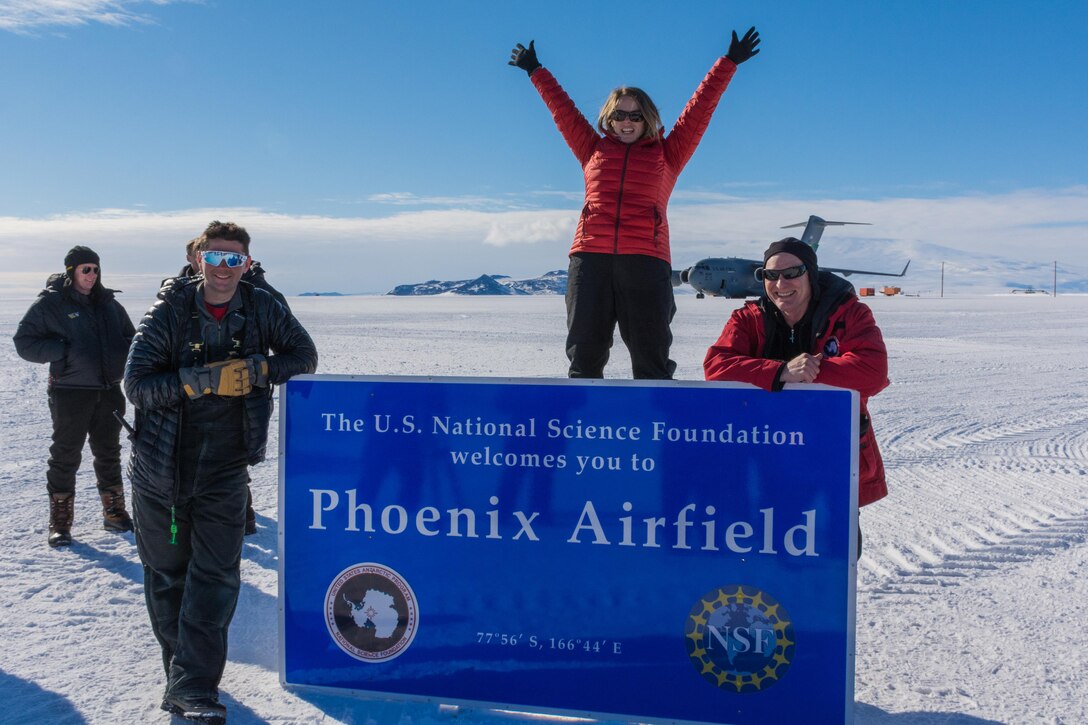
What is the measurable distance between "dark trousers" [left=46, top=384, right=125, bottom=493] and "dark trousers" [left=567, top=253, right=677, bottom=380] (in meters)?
2.78

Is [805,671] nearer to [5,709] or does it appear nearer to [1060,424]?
[5,709]

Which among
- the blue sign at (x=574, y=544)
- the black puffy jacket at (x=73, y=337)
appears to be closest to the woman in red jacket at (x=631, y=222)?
the blue sign at (x=574, y=544)

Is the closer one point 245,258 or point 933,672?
point 245,258

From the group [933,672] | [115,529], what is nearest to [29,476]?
[115,529]

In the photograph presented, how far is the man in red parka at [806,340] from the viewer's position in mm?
2857

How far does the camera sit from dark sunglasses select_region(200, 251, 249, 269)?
3.09 m

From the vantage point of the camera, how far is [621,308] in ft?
13.3

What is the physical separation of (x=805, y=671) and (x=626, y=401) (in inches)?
41.1

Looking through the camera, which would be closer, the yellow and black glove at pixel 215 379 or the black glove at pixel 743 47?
the yellow and black glove at pixel 215 379

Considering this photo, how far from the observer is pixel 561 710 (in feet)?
9.75

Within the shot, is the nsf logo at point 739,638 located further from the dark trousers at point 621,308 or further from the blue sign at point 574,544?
the dark trousers at point 621,308

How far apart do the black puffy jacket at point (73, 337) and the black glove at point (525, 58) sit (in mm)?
2726

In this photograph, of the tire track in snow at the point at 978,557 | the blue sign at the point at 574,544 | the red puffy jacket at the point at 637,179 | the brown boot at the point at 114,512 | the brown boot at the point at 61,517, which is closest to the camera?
the blue sign at the point at 574,544

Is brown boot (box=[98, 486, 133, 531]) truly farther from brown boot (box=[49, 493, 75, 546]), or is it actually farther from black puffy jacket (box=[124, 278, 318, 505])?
black puffy jacket (box=[124, 278, 318, 505])
